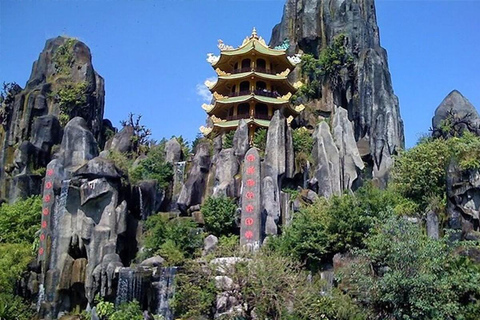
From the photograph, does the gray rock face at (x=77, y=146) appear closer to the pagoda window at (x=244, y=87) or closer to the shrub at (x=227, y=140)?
the shrub at (x=227, y=140)

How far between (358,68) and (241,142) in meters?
11.1

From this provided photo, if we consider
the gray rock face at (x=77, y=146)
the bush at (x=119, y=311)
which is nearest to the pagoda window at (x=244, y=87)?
the gray rock face at (x=77, y=146)

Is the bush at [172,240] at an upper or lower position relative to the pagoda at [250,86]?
lower

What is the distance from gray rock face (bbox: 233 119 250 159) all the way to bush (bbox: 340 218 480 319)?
1074cm

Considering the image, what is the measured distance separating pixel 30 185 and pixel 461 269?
2044 centimetres

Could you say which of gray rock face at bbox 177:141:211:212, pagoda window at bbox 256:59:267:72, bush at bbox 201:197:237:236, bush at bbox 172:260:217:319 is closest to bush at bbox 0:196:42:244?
gray rock face at bbox 177:141:211:212

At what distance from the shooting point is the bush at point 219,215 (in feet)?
73.7

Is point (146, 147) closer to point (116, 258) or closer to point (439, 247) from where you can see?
point (116, 258)

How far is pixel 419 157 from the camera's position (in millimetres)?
22578

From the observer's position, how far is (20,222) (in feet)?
79.5

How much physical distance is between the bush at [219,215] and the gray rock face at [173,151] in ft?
22.2

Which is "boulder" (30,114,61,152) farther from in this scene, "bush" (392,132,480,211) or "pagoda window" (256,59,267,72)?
"bush" (392,132,480,211)

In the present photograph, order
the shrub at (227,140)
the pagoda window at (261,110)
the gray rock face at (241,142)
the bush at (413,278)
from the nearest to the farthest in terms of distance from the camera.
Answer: the bush at (413,278), the gray rock face at (241,142), the shrub at (227,140), the pagoda window at (261,110)

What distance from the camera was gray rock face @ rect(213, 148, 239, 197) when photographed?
2420 cm
